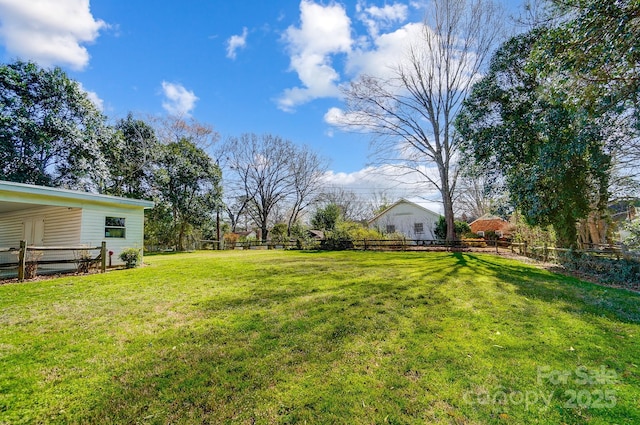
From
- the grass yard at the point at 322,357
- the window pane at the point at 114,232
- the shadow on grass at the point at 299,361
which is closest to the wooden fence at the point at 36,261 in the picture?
Answer: the window pane at the point at 114,232

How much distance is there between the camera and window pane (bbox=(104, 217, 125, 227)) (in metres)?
11.5

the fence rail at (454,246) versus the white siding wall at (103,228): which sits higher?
the white siding wall at (103,228)

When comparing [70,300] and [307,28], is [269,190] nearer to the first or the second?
[307,28]

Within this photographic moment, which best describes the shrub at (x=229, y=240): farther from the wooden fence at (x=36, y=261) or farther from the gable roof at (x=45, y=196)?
the wooden fence at (x=36, y=261)

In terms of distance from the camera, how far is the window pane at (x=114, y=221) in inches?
451

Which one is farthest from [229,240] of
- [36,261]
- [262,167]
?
[36,261]

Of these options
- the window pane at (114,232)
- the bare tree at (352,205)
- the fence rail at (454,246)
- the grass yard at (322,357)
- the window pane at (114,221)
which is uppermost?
the bare tree at (352,205)

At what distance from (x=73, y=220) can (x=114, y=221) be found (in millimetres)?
1340

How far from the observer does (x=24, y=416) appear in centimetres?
226

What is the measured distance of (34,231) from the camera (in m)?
11.9

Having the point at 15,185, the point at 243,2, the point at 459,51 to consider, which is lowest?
the point at 15,185

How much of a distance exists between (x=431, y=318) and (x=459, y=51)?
59.1ft

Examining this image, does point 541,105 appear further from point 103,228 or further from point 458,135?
point 103,228

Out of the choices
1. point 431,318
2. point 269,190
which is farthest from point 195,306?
point 269,190
